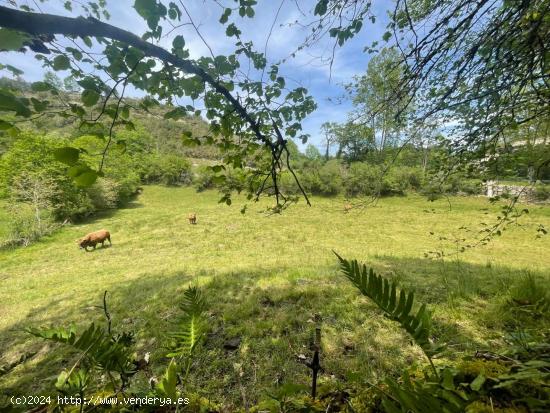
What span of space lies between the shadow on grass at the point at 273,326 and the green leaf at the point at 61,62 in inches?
66.7

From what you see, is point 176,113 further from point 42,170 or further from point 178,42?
point 42,170

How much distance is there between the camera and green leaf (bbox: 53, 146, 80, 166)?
3.18 feet

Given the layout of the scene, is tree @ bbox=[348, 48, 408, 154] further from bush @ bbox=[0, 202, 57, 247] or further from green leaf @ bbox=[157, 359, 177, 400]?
bush @ bbox=[0, 202, 57, 247]

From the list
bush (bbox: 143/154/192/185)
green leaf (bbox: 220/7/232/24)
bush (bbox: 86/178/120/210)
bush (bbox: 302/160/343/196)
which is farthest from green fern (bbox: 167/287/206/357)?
bush (bbox: 143/154/192/185)

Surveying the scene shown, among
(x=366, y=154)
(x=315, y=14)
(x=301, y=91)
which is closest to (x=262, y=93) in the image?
(x=301, y=91)

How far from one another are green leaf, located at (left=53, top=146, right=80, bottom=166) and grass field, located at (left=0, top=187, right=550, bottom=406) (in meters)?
0.75

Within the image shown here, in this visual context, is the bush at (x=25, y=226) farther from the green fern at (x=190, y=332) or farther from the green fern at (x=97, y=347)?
the green fern at (x=190, y=332)

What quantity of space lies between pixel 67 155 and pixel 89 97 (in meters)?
0.55

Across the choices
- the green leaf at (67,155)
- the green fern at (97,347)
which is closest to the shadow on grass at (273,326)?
the green fern at (97,347)

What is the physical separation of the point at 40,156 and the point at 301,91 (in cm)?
2304

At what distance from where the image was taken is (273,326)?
11.2 ft

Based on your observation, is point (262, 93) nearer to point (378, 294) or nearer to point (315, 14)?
point (315, 14)

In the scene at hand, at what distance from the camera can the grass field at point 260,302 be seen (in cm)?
270

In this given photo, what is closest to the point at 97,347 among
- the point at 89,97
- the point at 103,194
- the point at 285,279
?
the point at 89,97
